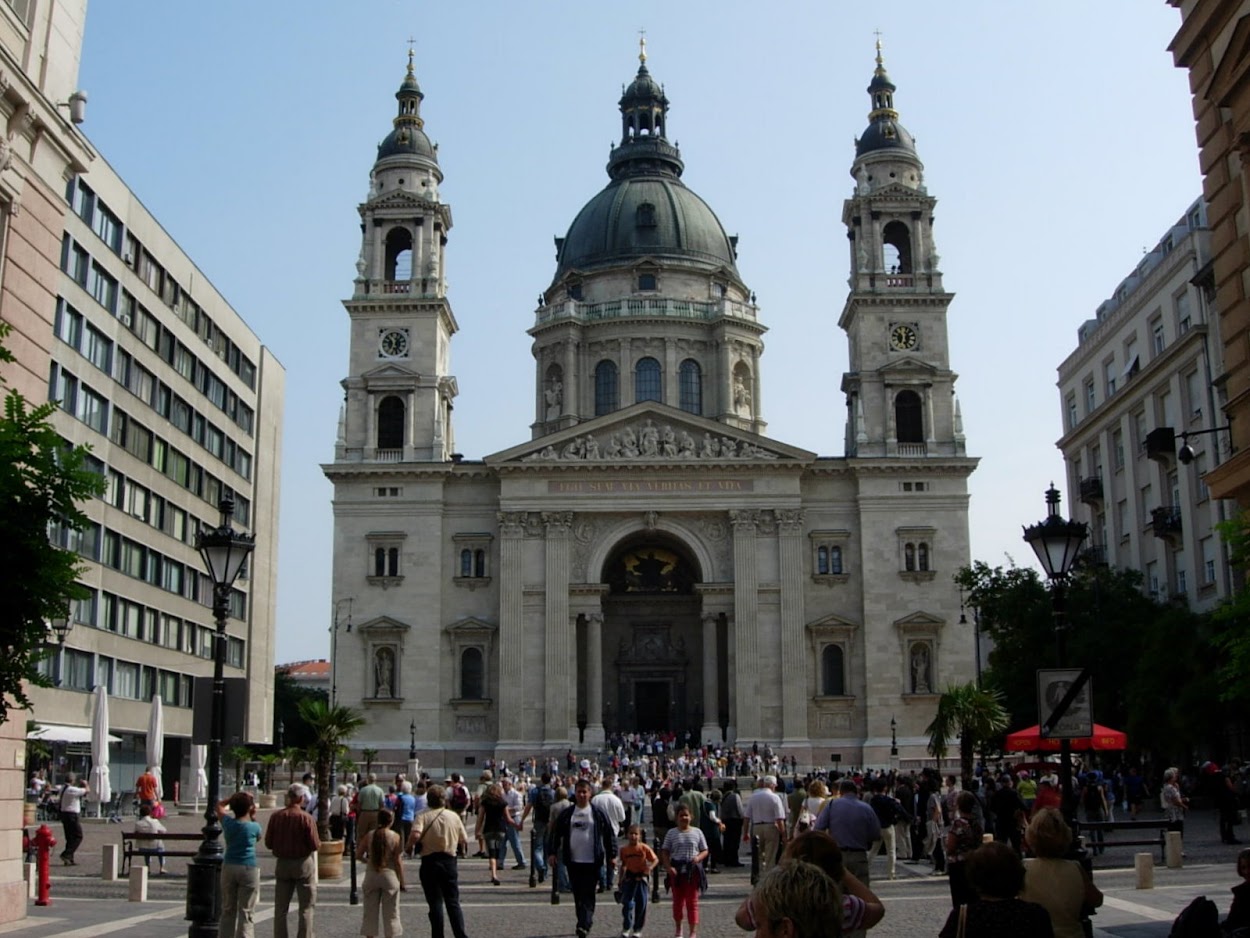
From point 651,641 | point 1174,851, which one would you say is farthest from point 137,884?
point 651,641

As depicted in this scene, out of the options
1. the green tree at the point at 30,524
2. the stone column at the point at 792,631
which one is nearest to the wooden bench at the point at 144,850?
the green tree at the point at 30,524

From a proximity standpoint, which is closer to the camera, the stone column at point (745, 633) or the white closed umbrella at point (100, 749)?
the white closed umbrella at point (100, 749)

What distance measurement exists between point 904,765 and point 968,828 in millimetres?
45967

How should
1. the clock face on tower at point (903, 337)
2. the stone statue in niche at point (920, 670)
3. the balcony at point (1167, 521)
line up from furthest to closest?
the clock face on tower at point (903, 337) < the stone statue in niche at point (920, 670) < the balcony at point (1167, 521)

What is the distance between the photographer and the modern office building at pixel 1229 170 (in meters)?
18.0

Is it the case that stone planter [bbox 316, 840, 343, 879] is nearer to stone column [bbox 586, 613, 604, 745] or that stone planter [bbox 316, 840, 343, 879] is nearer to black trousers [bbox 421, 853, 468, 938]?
black trousers [bbox 421, 853, 468, 938]

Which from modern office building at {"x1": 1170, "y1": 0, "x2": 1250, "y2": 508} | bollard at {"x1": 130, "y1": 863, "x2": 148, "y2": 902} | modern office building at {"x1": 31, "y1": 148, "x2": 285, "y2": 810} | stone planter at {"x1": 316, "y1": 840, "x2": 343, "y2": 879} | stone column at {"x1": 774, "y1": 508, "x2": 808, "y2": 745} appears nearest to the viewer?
modern office building at {"x1": 1170, "y1": 0, "x2": 1250, "y2": 508}

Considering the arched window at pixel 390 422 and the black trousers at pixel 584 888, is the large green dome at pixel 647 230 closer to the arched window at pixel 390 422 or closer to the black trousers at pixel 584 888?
the arched window at pixel 390 422

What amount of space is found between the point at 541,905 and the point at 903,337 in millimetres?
48985

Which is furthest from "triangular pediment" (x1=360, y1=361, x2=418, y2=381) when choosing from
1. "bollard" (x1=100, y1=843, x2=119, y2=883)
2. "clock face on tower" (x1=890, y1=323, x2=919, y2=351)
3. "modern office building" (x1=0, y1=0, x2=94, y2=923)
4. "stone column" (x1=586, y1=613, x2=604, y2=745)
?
"modern office building" (x1=0, y1=0, x2=94, y2=923)

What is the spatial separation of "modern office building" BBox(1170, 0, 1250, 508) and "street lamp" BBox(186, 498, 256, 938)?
1226 centimetres

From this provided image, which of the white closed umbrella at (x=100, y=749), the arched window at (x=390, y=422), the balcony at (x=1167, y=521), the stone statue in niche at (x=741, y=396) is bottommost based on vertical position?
the white closed umbrella at (x=100, y=749)

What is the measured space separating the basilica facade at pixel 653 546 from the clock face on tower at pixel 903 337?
0.21 feet

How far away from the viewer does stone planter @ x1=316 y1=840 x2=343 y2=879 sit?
25656 millimetres
